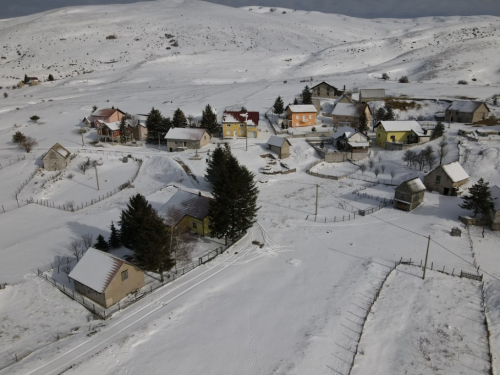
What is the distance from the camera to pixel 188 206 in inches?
1462

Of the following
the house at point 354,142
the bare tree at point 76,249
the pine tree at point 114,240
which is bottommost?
the bare tree at point 76,249

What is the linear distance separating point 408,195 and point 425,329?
2047 cm

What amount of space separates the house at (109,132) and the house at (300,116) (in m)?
31.7

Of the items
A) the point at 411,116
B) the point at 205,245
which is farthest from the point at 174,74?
the point at 205,245

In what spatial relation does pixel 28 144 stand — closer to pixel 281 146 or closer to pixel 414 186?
pixel 281 146

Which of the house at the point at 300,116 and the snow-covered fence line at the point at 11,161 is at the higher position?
the house at the point at 300,116

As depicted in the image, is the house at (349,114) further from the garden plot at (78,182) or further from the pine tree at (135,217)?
the pine tree at (135,217)

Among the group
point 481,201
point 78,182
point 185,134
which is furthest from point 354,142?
point 78,182

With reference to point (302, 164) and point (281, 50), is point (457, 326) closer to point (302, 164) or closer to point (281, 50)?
point (302, 164)

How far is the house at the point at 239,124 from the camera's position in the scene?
218 ft

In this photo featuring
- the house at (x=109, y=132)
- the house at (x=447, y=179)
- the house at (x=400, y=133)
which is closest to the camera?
the house at (x=447, y=179)

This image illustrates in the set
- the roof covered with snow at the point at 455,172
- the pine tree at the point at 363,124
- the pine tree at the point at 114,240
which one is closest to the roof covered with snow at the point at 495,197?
the roof covered with snow at the point at 455,172

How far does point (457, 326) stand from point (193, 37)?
177504mm

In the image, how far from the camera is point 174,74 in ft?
433
